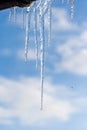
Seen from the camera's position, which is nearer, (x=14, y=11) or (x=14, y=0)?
(x=14, y=0)

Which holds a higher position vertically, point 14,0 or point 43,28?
point 14,0

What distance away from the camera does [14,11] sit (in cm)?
711

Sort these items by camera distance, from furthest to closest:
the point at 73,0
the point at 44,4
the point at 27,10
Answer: the point at 27,10
the point at 44,4
the point at 73,0

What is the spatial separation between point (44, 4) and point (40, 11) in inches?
15.1

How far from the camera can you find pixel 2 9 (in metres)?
4.79

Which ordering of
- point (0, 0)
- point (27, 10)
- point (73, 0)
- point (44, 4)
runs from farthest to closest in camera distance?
point (27, 10) → point (44, 4) → point (73, 0) → point (0, 0)

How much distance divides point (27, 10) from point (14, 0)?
218cm

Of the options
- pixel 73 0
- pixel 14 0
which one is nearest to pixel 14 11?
pixel 73 0

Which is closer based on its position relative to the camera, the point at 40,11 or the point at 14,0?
the point at 14,0

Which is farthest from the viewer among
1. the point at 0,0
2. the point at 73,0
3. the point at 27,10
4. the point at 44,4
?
the point at 27,10

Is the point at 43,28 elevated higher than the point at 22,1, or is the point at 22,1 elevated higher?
the point at 22,1

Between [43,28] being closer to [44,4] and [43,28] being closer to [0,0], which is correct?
[44,4]

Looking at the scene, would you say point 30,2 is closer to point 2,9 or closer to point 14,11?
point 2,9

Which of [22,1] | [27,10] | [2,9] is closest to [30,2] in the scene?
[22,1]
